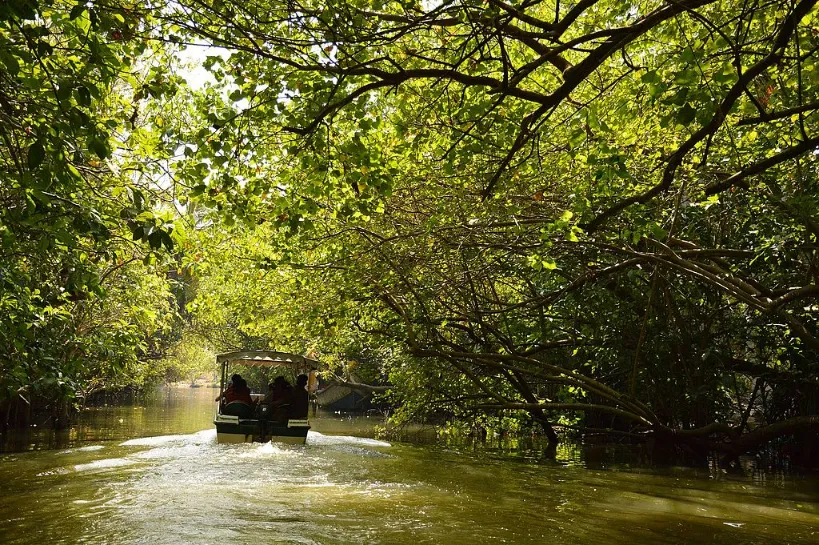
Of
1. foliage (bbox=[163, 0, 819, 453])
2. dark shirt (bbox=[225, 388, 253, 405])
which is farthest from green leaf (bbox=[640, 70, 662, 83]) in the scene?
dark shirt (bbox=[225, 388, 253, 405])

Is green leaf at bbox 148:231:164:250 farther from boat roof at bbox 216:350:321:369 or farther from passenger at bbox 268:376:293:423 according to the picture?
boat roof at bbox 216:350:321:369

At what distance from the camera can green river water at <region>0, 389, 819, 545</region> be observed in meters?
8.37

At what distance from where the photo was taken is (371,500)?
1056 cm

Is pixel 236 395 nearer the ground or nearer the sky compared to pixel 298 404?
nearer the sky

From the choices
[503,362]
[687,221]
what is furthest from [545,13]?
[503,362]

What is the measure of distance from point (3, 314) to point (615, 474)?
10827 mm

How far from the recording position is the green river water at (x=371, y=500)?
8.37 m

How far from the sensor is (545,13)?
37.7 ft

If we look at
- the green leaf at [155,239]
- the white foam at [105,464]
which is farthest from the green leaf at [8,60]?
the white foam at [105,464]

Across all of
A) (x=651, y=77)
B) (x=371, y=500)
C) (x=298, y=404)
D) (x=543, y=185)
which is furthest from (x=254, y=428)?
(x=651, y=77)

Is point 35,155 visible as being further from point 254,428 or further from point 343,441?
point 343,441

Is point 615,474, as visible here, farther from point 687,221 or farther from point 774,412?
point 687,221

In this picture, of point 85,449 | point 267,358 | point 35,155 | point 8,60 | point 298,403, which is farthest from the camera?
point 267,358

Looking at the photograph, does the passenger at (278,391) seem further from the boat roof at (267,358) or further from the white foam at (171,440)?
the white foam at (171,440)
